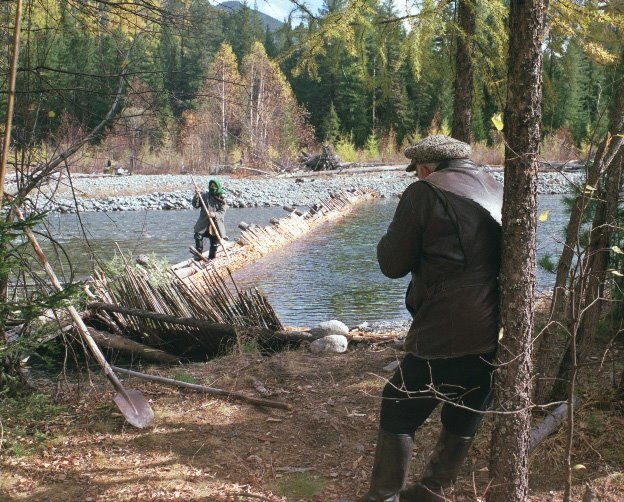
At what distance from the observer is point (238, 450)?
3746mm

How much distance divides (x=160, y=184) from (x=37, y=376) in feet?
88.7

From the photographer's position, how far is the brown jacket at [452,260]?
2.68 meters

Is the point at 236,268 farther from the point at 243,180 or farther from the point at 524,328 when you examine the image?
the point at 243,180

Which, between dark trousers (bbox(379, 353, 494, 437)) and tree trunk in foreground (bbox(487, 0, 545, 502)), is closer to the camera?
tree trunk in foreground (bbox(487, 0, 545, 502))

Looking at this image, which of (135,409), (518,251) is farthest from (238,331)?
(518,251)

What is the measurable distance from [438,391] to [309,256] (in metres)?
12.6

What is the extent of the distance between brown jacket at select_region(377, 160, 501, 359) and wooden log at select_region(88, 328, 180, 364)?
4.42 metres

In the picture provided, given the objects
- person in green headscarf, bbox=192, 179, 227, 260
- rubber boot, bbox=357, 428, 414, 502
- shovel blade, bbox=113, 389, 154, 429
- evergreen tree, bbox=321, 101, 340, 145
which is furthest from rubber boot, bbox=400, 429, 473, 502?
evergreen tree, bbox=321, 101, 340, 145

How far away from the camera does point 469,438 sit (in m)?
2.99

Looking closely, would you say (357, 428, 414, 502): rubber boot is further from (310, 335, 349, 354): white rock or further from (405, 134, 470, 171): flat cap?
(310, 335, 349, 354): white rock

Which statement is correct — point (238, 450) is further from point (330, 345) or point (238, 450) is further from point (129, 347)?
point (129, 347)

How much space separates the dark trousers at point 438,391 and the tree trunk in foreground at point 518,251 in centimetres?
22

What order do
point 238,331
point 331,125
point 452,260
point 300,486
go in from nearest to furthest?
point 452,260
point 300,486
point 238,331
point 331,125

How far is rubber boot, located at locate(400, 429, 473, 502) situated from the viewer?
299 centimetres
